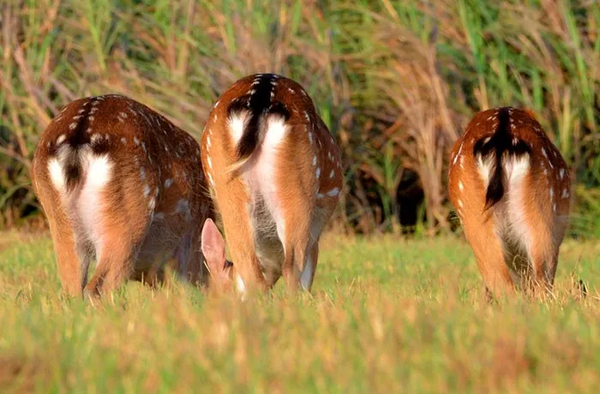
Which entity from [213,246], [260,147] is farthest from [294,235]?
Result: [213,246]

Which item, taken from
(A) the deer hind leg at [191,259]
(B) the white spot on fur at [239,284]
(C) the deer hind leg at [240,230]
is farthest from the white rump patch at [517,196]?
(A) the deer hind leg at [191,259]

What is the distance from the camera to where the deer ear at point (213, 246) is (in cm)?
796

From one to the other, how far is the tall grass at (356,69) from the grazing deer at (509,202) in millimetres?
4624

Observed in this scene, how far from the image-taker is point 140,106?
7949 mm

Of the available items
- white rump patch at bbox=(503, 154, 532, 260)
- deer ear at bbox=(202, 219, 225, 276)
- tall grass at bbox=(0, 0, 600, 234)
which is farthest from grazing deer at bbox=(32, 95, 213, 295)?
tall grass at bbox=(0, 0, 600, 234)

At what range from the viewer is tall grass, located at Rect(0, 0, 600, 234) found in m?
12.3

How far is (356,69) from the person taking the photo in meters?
13.1

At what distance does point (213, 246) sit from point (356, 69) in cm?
540

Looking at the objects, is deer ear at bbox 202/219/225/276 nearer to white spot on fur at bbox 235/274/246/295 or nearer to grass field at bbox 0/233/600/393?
white spot on fur at bbox 235/274/246/295

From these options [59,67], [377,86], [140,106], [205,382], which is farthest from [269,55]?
[205,382]

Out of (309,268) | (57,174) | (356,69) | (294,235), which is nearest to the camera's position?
(57,174)

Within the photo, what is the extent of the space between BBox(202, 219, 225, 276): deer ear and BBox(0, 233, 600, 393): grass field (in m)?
1.79

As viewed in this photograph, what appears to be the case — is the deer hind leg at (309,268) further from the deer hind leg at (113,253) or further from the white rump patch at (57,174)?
the white rump patch at (57,174)

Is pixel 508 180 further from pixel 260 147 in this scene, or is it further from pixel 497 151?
pixel 260 147
